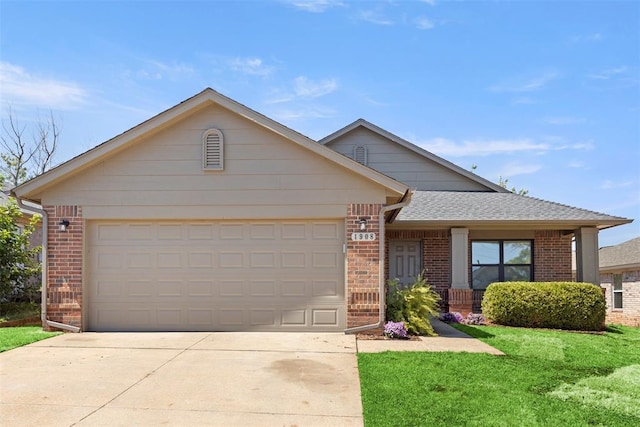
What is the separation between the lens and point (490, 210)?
49.1 ft

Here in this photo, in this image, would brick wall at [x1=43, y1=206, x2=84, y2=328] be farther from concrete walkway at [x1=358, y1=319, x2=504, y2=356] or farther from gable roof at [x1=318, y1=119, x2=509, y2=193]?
gable roof at [x1=318, y1=119, x2=509, y2=193]

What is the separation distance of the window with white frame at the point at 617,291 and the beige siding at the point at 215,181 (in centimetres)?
1757

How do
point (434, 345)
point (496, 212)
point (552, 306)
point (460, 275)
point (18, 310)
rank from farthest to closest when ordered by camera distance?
point (496, 212)
point (460, 275)
point (18, 310)
point (552, 306)
point (434, 345)

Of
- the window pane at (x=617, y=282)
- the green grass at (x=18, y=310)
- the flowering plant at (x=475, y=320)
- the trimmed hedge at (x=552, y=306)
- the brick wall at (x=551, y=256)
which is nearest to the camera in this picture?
the green grass at (x=18, y=310)

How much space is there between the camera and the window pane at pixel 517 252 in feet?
50.9

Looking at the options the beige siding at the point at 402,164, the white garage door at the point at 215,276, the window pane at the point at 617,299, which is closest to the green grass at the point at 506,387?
the white garage door at the point at 215,276

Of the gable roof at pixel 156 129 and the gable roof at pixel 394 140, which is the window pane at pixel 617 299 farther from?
the gable roof at pixel 156 129

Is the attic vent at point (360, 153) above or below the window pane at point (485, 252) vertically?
above

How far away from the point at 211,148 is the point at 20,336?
5.14 metres

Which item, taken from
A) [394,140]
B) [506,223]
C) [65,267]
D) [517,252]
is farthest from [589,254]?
[65,267]

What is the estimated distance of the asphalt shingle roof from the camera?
46.3ft

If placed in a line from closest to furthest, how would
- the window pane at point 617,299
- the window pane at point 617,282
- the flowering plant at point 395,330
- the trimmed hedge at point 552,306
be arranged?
the flowering plant at point 395,330 < the trimmed hedge at point 552,306 < the window pane at point 617,299 < the window pane at point 617,282

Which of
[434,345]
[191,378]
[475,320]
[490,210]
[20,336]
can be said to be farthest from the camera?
[490,210]

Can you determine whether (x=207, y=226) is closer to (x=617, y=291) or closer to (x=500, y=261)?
(x=500, y=261)
